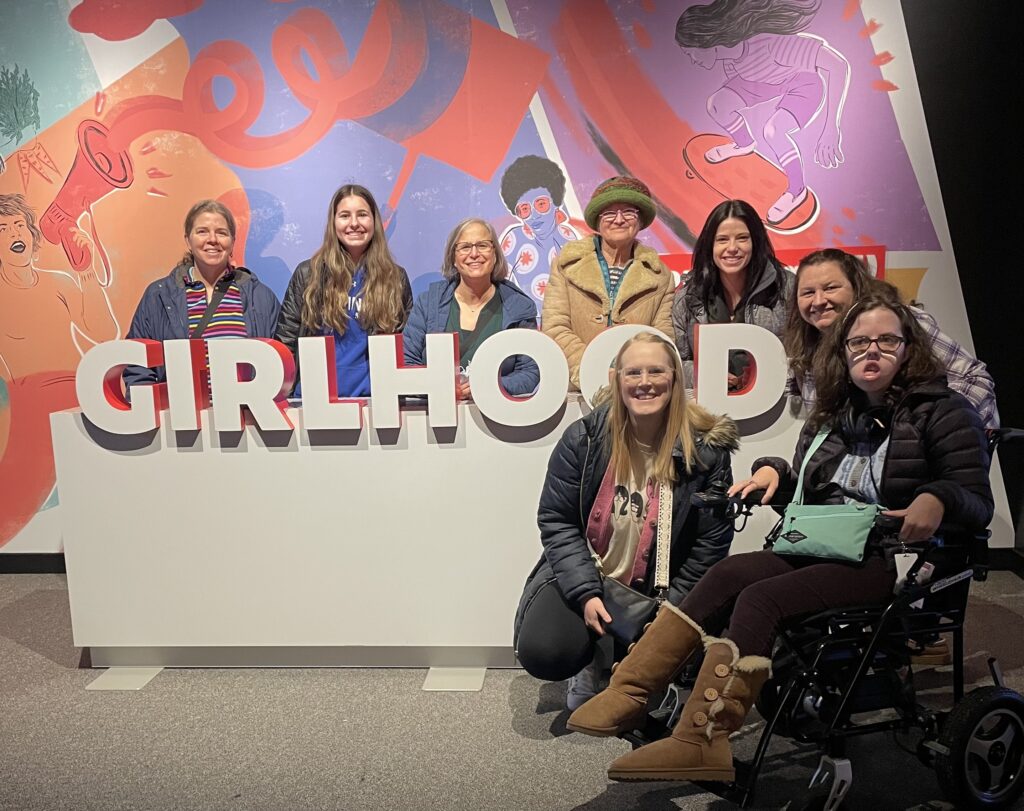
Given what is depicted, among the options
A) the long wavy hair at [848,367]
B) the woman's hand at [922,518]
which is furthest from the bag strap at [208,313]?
the woman's hand at [922,518]

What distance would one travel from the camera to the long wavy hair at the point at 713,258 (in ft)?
10.7

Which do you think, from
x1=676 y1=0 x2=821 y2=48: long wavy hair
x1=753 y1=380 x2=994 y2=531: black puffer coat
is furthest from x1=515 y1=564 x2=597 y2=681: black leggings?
x1=676 y1=0 x2=821 y2=48: long wavy hair

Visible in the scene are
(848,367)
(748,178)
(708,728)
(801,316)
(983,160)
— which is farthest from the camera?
(748,178)

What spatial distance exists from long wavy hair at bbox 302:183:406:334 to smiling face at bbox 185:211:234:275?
399mm

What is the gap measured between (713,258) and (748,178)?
57.7 inches

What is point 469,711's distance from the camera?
116 inches

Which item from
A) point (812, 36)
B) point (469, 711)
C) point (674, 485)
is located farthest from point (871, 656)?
point (812, 36)

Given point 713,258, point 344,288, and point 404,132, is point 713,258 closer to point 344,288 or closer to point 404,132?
point 344,288

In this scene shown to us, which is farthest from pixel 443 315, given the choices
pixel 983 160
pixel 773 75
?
pixel 983 160

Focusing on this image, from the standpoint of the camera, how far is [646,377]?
96.1 inches

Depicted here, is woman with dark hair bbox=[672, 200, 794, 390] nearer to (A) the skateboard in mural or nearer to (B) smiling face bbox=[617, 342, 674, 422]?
(B) smiling face bbox=[617, 342, 674, 422]

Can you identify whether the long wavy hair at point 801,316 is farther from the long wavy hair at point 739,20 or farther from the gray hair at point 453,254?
the long wavy hair at point 739,20

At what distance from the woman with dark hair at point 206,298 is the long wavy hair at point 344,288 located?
0.85 feet

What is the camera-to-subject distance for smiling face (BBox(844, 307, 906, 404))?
2.27 m
